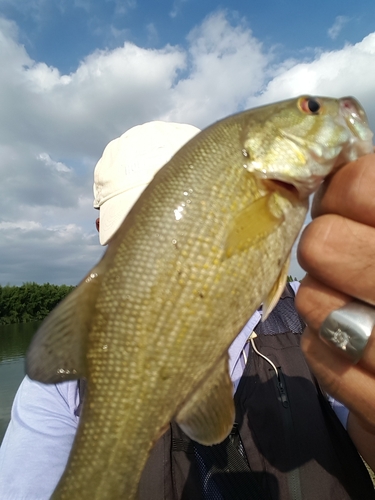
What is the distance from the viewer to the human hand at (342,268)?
1547 millimetres

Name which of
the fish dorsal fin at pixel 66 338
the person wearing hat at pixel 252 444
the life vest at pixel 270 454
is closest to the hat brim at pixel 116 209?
the person wearing hat at pixel 252 444

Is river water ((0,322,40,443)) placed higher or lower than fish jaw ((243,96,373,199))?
lower

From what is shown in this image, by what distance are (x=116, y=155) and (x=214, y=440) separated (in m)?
3.29

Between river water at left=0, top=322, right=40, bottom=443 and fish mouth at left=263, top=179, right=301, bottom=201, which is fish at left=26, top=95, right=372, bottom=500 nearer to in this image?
fish mouth at left=263, top=179, right=301, bottom=201

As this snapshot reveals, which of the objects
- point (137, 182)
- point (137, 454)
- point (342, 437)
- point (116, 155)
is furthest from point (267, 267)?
point (116, 155)

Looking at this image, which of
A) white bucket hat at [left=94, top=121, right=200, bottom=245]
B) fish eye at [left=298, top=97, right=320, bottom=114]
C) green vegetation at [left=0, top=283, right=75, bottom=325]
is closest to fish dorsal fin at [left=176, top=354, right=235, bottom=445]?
fish eye at [left=298, top=97, right=320, bottom=114]

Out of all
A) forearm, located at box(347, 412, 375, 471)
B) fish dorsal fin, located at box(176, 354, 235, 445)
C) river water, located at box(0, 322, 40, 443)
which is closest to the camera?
fish dorsal fin, located at box(176, 354, 235, 445)

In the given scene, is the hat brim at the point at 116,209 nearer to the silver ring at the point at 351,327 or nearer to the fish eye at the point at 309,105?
the fish eye at the point at 309,105

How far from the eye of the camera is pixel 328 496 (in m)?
2.83

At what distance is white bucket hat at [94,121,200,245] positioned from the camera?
3875mm

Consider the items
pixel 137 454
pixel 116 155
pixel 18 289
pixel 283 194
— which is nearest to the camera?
pixel 137 454

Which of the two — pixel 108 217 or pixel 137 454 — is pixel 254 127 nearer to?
pixel 137 454

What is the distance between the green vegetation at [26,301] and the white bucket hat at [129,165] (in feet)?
207

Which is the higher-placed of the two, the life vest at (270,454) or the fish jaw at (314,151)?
the fish jaw at (314,151)
